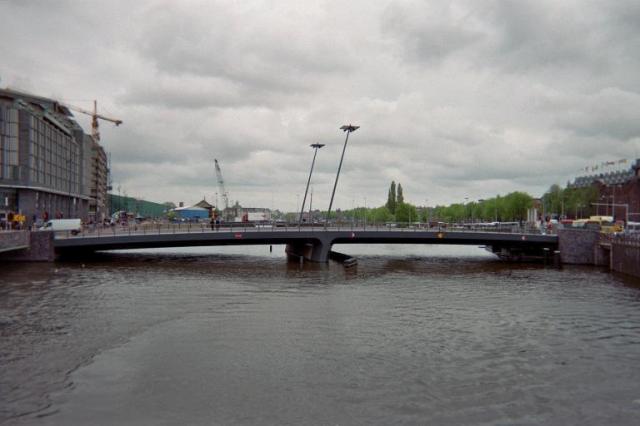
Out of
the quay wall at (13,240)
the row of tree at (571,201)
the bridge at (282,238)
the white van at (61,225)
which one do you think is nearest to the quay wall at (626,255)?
the bridge at (282,238)

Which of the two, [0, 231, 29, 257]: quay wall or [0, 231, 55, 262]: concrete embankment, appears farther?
[0, 231, 55, 262]: concrete embankment

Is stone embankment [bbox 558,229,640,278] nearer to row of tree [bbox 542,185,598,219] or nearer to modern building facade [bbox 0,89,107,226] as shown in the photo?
modern building facade [bbox 0,89,107,226]

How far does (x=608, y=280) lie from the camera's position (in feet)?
183

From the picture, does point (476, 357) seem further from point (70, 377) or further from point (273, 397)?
point (70, 377)

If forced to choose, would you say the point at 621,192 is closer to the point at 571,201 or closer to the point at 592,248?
the point at 571,201

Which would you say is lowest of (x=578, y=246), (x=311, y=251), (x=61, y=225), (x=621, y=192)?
(x=311, y=251)

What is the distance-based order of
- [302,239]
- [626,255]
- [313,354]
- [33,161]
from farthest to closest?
[33,161] → [302,239] → [626,255] → [313,354]

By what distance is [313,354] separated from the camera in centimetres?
2511

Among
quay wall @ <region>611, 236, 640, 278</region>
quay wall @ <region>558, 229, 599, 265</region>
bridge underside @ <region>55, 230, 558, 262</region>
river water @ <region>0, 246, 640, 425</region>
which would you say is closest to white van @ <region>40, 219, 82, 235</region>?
bridge underside @ <region>55, 230, 558, 262</region>

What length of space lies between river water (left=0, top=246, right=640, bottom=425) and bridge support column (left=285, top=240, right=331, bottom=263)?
2383cm

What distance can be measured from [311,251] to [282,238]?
20.5 feet

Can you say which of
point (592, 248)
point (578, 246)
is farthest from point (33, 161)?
point (592, 248)

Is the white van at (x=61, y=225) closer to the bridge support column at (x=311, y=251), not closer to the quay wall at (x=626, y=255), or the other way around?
the bridge support column at (x=311, y=251)

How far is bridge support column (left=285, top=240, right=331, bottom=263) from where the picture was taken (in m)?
72.5
